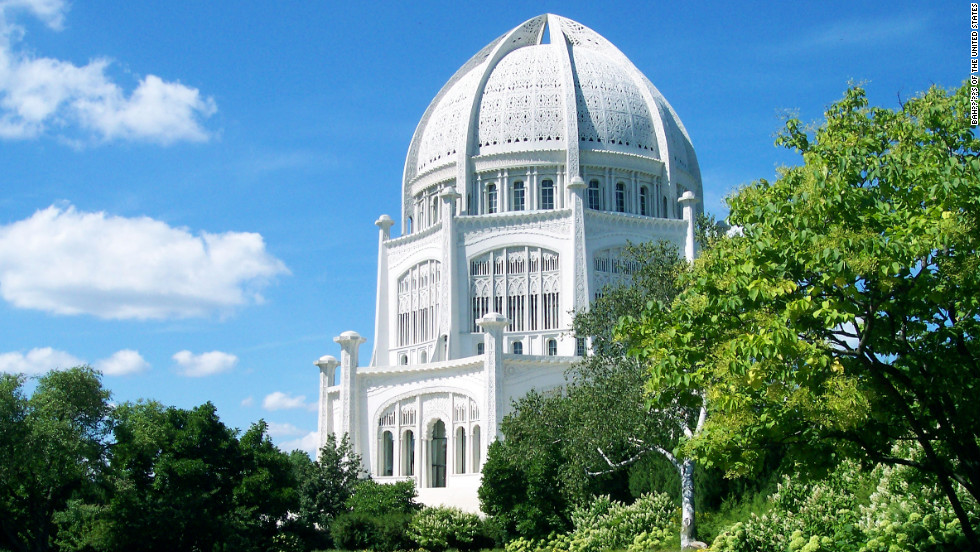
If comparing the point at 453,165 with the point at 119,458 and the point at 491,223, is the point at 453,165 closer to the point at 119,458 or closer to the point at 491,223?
the point at 491,223

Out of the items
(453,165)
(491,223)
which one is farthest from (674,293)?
(453,165)

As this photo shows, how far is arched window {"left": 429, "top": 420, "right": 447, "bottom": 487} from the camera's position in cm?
5197

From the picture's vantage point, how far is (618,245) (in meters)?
56.1

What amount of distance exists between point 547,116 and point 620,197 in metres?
6.22

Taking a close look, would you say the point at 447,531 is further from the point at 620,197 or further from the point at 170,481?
the point at 620,197

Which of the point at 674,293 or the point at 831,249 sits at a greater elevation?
the point at 674,293

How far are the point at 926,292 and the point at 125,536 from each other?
28615mm

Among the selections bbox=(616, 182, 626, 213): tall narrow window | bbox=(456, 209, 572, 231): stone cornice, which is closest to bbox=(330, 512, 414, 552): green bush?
bbox=(456, 209, 572, 231): stone cornice

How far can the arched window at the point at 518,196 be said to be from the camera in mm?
59219

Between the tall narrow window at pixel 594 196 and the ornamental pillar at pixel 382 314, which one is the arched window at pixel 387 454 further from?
the tall narrow window at pixel 594 196

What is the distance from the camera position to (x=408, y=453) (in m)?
52.3

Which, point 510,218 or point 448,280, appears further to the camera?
point 510,218

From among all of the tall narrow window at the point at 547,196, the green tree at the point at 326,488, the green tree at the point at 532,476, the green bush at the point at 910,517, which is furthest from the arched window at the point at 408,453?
the green bush at the point at 910,517

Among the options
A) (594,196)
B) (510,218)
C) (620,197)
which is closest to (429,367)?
(510,218)
